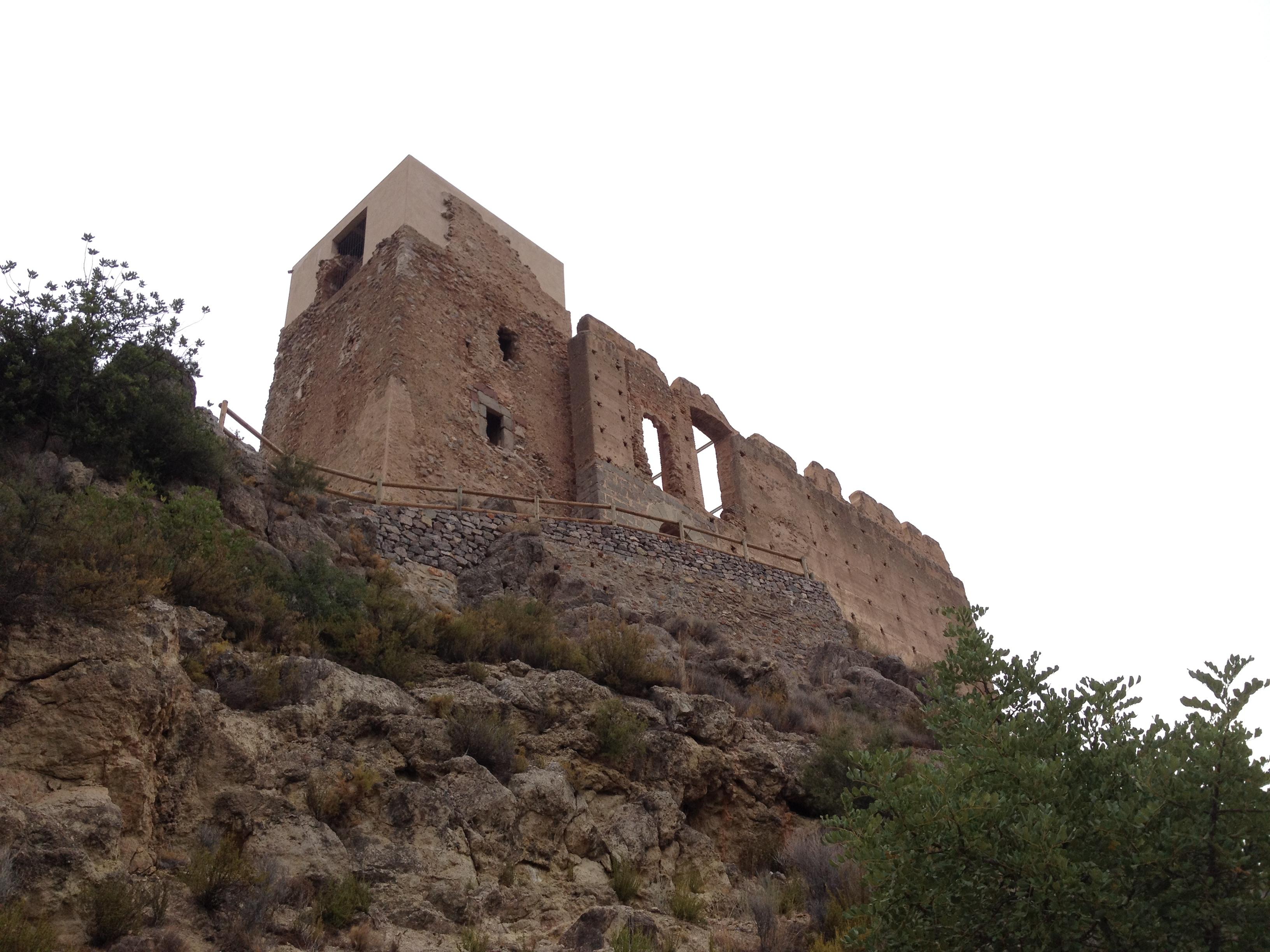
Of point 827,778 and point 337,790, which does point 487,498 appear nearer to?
point 827,778

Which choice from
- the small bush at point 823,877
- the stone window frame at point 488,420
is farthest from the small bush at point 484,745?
the stone window frame at point 488,420

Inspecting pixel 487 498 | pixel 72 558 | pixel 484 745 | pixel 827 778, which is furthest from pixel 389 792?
pixel 487 498

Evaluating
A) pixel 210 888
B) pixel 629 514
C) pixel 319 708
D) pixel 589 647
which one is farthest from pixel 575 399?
pixel 210 888

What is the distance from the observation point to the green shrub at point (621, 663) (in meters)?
10.5

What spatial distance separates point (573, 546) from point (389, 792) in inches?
326

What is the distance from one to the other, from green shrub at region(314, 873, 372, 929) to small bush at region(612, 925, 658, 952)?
5.06 ft

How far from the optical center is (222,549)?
367 inches

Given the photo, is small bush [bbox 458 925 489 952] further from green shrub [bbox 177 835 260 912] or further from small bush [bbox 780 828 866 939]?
small bush [bbox 780 828 866 939]

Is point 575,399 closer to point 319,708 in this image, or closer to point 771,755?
point 771,755

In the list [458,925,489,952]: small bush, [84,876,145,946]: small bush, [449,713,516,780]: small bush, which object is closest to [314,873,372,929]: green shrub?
[458,925,489,952]: small bush

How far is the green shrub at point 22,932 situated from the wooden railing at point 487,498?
27.4ft

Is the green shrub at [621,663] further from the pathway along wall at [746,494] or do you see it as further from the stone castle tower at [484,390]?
the pathway along wall at [746,494]

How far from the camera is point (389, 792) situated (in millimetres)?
7457

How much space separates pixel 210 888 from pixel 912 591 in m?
24.4
